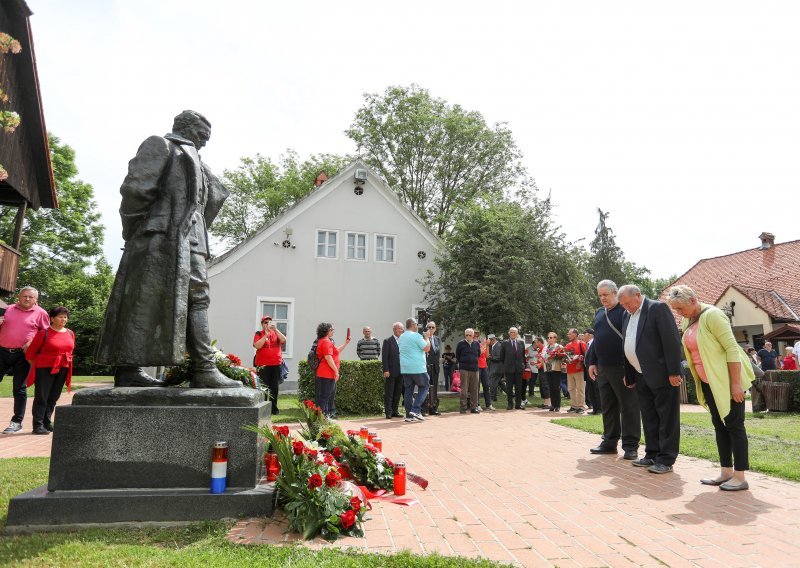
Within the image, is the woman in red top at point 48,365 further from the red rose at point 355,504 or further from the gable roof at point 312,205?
the gable roof at point 312,205

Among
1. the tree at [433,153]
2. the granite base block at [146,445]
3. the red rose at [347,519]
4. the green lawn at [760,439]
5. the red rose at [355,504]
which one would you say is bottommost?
the green lawn at [760,439]

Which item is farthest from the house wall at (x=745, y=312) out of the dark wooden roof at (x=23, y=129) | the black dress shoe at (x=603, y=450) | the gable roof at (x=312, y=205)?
the dark wooden roof at (x=23, y=129)

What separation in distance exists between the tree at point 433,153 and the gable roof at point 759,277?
556 inches

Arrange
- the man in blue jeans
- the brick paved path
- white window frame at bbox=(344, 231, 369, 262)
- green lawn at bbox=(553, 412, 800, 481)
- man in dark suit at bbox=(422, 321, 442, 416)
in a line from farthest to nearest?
1. white window frame at bbox=(344, 231, 369, 262)
2. man in dark suit at bbox=(422, 321, 442, 416)
3. the man in blue jeans
4. green lawn at bbox=(553, 412, 800, 481)
5. the brick paved path

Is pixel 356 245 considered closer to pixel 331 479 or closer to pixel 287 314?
pixel 287 314

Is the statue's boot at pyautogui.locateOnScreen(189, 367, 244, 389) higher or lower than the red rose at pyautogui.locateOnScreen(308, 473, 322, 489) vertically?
higher

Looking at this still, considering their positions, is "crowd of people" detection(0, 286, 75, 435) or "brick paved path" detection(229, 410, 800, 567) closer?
"brick paved path" detection(229, 410, 800, 567)

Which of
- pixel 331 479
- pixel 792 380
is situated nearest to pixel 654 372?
pixel 331 479

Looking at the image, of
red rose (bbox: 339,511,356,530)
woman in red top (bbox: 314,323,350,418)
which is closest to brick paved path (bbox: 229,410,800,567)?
red rose (bbox: 339,511,356,530)

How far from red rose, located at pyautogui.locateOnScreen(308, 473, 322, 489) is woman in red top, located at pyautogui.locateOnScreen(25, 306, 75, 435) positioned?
17.6ft

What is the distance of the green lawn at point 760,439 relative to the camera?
5512 millimetres

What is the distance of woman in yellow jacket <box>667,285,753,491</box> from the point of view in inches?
183

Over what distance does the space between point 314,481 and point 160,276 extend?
195cm

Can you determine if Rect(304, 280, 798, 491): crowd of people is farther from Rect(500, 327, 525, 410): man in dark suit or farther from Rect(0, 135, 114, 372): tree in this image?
Rect(0, 135, 114, 372): tree
